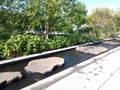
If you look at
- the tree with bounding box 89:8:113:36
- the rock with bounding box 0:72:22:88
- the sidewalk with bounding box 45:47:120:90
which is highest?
the tree with bounding box 89:8:113:36

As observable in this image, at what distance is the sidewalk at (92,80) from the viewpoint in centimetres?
504

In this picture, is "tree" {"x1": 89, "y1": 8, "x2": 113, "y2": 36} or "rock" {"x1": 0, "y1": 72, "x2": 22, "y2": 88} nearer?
"rock" {"x1": 0, "y1": 72, "x2": 22, "y2": 88}

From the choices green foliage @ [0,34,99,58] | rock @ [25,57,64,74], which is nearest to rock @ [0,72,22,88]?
rock @ [25,57,64,74]

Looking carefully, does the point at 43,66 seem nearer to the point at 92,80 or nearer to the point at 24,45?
the point at 92,80

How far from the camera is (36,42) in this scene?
9633 millimetres

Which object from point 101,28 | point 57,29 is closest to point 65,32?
point 57,29

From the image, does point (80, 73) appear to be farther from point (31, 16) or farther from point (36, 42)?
point (31, 16)

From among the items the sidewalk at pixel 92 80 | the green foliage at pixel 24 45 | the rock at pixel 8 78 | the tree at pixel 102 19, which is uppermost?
the tree at pixel 102 19

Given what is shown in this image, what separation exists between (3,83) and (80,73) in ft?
9.04

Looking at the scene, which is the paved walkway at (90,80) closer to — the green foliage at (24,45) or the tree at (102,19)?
the green foliage at (24,45)

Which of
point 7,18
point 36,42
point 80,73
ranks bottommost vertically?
point 80,73

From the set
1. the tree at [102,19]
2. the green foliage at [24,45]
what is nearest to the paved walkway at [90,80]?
the green foliage at [24,45]

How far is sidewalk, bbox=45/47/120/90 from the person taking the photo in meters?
5.04

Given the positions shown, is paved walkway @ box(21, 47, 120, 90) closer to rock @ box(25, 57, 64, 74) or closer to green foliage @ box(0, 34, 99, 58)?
rock @ box(25, 57, 64, 74)
